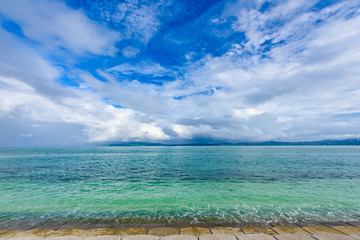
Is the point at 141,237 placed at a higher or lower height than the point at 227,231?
higher

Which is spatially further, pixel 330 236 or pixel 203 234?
pixel 203 234

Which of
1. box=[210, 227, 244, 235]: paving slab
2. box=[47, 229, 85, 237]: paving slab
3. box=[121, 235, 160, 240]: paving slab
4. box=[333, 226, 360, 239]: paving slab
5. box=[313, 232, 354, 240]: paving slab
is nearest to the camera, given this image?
box=[313, 232, 354, 240]: paving slab

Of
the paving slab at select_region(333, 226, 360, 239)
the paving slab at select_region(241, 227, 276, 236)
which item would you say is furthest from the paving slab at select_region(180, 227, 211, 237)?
the paving slab at select_region(333, 226, 360, 239)

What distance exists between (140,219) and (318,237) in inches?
405

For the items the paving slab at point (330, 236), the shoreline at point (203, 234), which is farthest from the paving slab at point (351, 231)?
the paving slab at point (330, 236)

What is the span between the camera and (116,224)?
35.6 feet

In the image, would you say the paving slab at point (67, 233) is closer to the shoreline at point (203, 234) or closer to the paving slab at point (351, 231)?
the shoreline at point (203, 234)

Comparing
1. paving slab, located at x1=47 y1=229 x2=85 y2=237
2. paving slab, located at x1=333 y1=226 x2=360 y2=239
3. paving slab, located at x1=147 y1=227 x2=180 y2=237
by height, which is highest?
paving slab, located at x1=47 y1=229 x2=85 y2=237

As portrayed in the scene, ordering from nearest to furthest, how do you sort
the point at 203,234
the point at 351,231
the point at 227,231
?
the point at 203,234 < the point at 351,231 < the point at 227,231

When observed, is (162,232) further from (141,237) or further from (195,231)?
(195,231)

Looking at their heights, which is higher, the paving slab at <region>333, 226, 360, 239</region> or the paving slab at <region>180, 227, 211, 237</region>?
the paving slab at <region>180, 227, 211, 237</region>

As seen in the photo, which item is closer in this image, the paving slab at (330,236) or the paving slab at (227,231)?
the paving slab at (330,236)

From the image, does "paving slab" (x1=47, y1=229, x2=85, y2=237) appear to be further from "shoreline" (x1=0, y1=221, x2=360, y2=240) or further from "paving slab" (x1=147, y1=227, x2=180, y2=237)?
"paving slab" (x1=147, y1=227, x2=180, y2=237)

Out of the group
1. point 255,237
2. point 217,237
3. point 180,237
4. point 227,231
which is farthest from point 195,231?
point 255,237
